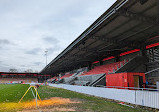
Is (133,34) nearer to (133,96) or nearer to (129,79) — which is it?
(129,79)

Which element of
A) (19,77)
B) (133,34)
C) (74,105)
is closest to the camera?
(74,105)

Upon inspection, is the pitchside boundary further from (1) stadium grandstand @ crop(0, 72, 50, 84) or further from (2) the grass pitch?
(1) stadium grandstand @ crop(0, 72, 50, 84)

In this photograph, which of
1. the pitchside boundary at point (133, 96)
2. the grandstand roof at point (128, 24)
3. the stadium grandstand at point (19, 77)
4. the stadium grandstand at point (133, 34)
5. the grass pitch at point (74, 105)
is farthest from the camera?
the stadium grandstand at point (19, 77)

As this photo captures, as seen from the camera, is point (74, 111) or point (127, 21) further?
point (127, 21)

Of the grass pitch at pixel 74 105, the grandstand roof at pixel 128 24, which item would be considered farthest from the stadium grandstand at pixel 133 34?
the grass pitch at pixel 74 105

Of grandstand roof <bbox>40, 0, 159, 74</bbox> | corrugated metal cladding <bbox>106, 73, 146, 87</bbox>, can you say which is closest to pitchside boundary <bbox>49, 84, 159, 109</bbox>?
corrugated metal cladding <bbox>106, 73, 146, 87</bbox>

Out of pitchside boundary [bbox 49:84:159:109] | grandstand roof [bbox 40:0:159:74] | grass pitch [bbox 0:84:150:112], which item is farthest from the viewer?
grandstand roof [bbox 40:0:159:74]

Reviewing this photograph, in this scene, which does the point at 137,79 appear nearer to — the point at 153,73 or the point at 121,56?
the point at 153,73

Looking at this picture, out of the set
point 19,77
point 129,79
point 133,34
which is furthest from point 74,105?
point 19,77

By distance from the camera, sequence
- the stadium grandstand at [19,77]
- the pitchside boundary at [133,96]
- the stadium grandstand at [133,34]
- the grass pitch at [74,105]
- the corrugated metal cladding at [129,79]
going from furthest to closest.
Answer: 1. the stadium grandstand at [19,77]
2. the corrugated metal cladding at [129,79]
3. the stadium grandstand at [133,34]
4. the pitchside boundary at [133,96]
5. the grass pitch at [74,105]

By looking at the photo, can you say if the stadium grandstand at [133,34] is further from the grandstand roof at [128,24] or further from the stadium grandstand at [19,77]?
the stadium grandstand at [19,77]

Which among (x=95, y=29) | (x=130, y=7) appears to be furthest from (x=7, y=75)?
(x=130, y=7)

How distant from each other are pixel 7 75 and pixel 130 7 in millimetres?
98517

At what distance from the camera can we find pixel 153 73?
20.9 m
